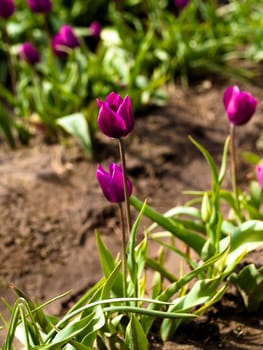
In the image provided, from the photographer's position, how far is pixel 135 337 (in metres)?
2.19

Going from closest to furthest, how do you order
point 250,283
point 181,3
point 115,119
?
1. point 115,119
2. point 250,283
3. point 181,3

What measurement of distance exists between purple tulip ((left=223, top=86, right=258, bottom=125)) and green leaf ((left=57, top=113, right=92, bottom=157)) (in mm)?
1298

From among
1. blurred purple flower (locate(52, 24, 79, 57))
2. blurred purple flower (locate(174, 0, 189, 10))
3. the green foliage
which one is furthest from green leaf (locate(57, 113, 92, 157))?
blurred purple flower (locate(174, 0, 189, 10))

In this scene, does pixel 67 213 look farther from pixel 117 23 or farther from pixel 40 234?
pixel 117 23

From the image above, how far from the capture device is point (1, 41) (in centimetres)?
502

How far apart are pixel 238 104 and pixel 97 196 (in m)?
1.27

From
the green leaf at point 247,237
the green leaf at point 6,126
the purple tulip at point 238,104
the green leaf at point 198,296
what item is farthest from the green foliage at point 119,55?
the green leaf at point 198,296

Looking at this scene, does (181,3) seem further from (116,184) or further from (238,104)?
(116,184)

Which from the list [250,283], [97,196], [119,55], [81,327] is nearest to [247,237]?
[250,283]

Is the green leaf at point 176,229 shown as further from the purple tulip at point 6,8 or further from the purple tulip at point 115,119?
the purple tulip at point 6,8

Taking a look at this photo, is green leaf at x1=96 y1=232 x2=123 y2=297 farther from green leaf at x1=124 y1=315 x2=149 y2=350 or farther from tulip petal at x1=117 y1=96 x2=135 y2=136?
tulip petal at x1=117 y1=96 x2=135 y2=136

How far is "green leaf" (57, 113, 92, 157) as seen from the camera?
12.2 feet

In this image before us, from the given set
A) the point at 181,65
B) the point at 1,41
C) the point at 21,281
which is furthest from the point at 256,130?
the point at 1,41

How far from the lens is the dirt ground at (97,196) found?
8.46ft
